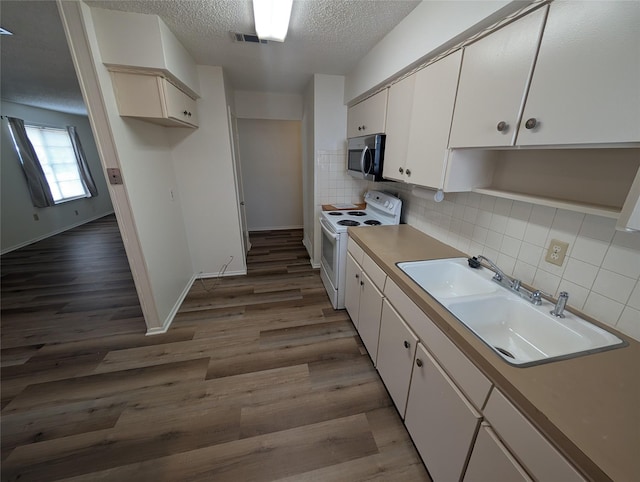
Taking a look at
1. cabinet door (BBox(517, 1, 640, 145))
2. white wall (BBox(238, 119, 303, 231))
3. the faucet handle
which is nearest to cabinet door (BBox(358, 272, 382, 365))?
the faucet handle

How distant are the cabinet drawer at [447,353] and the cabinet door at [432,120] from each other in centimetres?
73

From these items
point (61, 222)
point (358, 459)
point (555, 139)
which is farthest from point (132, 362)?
point (61, 222)

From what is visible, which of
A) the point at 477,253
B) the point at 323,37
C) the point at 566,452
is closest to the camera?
the point at 566,452

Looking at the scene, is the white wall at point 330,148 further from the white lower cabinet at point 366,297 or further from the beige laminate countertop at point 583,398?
the beige laminate countertop at point 583,398

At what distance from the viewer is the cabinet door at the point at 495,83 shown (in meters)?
0.91

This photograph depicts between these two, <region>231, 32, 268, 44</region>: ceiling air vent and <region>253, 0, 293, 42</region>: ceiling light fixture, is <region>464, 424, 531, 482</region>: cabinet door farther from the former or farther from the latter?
<region>231, 32, 268, 44</region>: ceiling air vent

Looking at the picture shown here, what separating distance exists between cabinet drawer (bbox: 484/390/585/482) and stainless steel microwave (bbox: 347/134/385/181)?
5.77ft

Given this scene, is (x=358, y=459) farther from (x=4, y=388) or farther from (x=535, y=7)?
(x=4, y=388)

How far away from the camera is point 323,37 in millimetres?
1861

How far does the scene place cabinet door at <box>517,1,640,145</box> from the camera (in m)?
0.67

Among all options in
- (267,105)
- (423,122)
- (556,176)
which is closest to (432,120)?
(423,122)

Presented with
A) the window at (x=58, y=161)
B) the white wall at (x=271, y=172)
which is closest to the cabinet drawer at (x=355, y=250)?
the white wall at (x=271, y=172)

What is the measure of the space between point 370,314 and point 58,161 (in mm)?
7150

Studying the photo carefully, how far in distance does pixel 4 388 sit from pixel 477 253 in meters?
3.39
